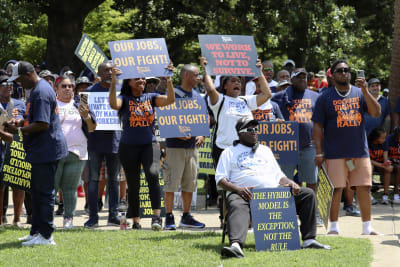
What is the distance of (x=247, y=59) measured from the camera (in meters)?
9.53

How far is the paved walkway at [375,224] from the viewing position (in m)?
7.95

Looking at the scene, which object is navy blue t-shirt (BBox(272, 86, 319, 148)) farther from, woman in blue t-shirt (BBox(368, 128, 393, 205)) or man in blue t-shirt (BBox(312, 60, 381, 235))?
woman in blue t-shirt (BBox(368, 128, 393, 205))

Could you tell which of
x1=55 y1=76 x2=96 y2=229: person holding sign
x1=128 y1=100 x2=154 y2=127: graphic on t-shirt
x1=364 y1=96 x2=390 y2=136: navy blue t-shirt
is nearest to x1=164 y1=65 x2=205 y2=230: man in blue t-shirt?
x1=128 y1=100 x2=154 y2=127: graphic on t-shirt

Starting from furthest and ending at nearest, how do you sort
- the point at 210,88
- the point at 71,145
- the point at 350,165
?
the point at 71,145 < the point at 350,165 < the point at 210,88

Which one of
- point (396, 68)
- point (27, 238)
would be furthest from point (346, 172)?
point (396, 68)

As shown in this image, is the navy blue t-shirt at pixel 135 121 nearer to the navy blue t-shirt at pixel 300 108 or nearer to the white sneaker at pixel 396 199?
the navy blue t-shirt at pixel 300 108

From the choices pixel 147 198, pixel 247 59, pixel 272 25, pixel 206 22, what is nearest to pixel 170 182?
pixel 147 198

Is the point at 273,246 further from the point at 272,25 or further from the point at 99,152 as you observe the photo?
the point at 272,25

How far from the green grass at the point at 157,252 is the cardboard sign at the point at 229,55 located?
A: 84.8 inches

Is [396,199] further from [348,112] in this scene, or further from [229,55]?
[229,55]

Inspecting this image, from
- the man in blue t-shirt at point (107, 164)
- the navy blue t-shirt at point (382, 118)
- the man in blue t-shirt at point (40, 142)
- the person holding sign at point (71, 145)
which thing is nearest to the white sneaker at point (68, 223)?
the person holding sign at point (71, 145)

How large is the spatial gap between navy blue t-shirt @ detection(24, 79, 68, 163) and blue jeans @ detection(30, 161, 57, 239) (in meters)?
0.11

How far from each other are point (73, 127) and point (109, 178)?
911 mm

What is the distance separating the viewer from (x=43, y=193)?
27.2 ft
